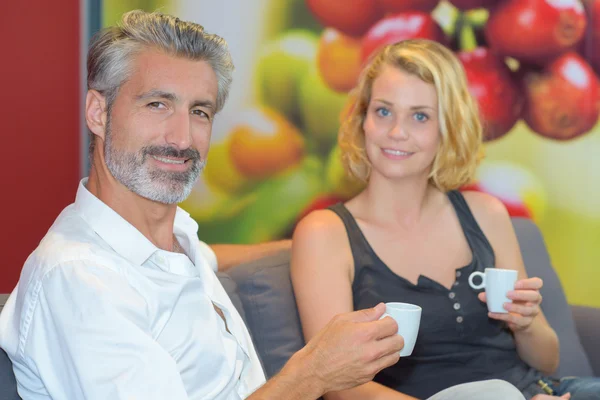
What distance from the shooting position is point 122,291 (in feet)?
4.27

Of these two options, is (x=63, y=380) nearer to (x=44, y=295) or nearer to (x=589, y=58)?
(x=44, y=295)

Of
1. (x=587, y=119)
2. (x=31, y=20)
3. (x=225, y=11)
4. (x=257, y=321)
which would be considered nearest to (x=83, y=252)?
(x=257, y=321)

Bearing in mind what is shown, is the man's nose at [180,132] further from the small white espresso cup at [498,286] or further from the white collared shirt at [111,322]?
the small white espresso cup at [498,286]

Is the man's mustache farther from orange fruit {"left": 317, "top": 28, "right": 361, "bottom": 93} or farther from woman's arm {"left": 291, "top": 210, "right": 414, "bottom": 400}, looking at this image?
orange fruit {"left": 317, "top": 28, "right": 361, "bottom": 93}

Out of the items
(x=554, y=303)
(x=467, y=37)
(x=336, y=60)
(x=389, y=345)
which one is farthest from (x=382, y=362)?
(x=467, y=37)

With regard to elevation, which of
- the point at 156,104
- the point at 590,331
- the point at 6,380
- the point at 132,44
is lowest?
the point at 590,331

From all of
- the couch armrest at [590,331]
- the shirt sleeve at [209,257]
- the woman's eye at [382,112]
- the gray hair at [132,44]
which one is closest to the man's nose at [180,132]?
the gray hair at [132,44]

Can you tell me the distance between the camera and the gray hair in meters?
1.48

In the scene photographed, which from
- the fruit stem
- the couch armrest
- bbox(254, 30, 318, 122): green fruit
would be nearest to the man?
the couch armrest

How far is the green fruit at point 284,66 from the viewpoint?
Result: 11.3ft

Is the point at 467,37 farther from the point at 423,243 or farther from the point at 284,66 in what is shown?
the point at 423,243

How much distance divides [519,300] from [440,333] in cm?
25

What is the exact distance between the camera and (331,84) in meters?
3.45

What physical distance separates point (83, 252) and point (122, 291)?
9 centimetres
